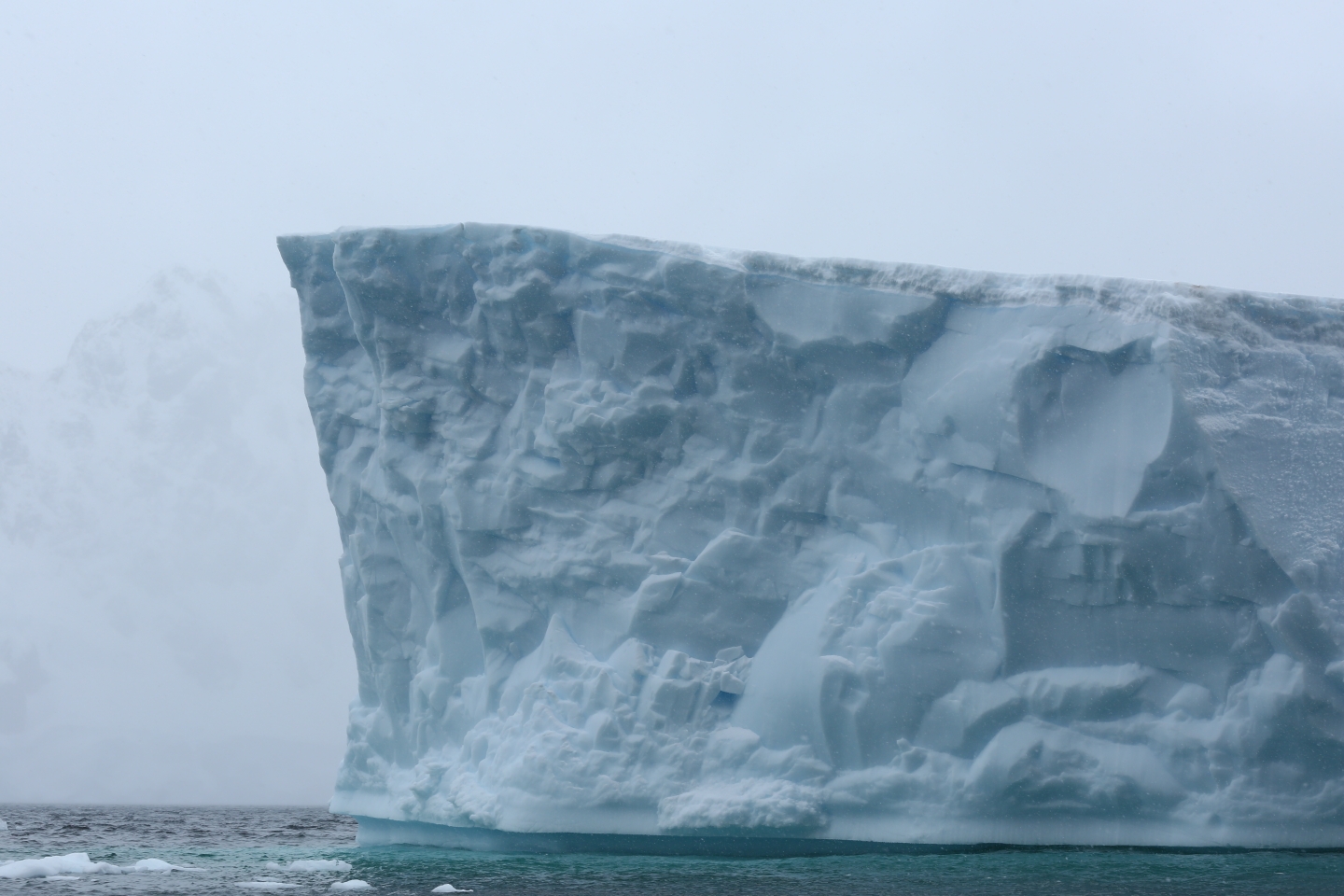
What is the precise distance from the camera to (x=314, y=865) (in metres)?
7.77

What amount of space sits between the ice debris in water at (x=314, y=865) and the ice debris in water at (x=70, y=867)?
22.3 inches

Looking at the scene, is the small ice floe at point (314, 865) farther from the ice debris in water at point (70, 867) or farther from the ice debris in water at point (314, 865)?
the ice debris in water at point (70, 867)

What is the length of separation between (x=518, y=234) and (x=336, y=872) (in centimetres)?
414

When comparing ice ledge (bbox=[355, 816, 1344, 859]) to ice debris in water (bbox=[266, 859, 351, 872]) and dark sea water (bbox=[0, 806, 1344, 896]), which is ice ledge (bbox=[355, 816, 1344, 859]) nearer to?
dark sea water (bbox=[0, 806, 1344, 896])

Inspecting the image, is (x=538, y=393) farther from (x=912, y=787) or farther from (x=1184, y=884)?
(x=1184, y=884)

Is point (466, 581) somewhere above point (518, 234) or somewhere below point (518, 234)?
below

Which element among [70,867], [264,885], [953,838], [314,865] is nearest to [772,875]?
[953,838]

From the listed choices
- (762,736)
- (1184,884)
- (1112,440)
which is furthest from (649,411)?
(1184,884)

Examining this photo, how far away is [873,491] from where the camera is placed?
7.25 metres

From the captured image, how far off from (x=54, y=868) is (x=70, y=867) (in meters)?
0.09

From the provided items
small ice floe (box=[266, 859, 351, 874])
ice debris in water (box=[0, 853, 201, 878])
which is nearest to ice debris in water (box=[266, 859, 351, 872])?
small ice floe (box=[266, 859, 351, 874])

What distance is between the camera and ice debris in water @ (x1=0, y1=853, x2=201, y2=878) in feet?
23.5

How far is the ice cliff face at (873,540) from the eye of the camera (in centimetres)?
666

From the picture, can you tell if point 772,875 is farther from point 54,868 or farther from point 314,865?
point 54,868
